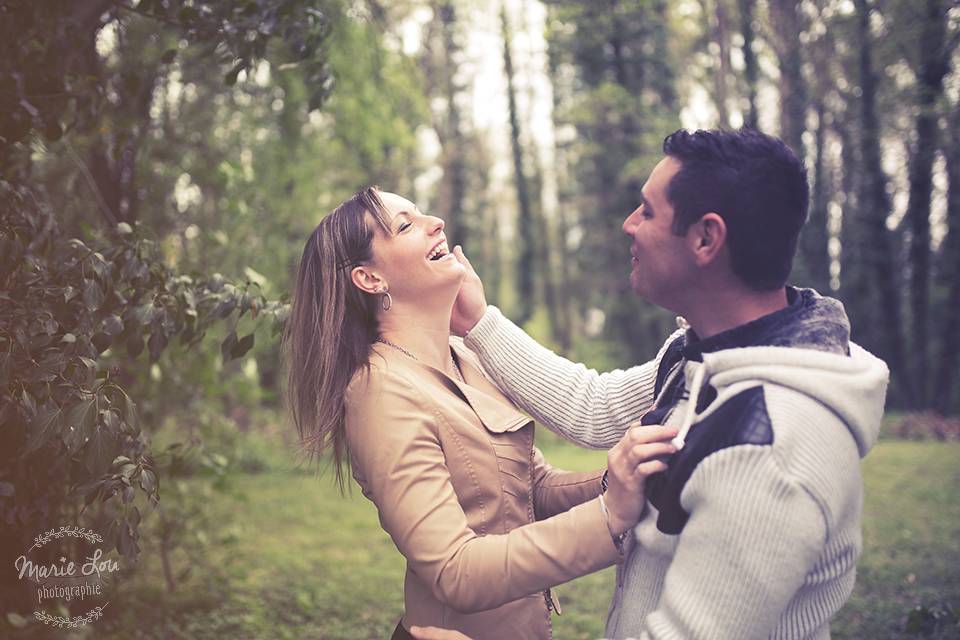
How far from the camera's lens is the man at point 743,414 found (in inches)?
47.2

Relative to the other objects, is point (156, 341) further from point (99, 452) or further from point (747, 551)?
point (747, 551)

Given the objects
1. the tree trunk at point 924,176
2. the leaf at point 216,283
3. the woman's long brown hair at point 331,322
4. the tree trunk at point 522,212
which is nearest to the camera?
the woman's long brown hair at point 331,322

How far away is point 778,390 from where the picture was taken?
49.9 inches

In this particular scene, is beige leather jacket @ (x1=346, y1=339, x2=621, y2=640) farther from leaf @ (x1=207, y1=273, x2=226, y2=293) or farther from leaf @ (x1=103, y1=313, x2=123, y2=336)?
leaf @ (x1=103, y1=313, x2=123, y2=336)

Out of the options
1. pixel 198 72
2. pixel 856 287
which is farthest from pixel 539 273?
pixel 198 72

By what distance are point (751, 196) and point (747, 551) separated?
0.78m

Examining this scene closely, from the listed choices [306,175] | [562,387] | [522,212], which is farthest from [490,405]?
[522,212]

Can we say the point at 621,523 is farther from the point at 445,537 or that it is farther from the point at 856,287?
the point at 856,287

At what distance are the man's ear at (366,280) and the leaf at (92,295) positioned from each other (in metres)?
0.80

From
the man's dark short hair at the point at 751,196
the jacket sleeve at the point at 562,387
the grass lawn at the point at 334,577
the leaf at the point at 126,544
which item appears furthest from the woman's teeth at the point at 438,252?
the grass lawn at the point at 334,577

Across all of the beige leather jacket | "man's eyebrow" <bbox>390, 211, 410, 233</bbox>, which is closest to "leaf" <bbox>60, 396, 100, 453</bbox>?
the beige leather jacket

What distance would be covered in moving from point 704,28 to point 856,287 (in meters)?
8.28

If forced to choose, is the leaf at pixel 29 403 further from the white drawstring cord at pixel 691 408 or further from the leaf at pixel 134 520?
the white drawstring cord at pixel 691 408

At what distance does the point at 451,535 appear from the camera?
59.6 inches
